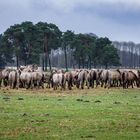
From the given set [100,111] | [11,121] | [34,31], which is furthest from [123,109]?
[34,31]

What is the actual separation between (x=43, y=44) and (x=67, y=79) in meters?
67.4

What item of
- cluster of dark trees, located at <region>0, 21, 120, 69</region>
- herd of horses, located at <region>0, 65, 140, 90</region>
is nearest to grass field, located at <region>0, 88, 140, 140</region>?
herd of horses, located at <region>0, 65, 140, 90</region>

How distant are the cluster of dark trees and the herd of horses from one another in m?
57.4

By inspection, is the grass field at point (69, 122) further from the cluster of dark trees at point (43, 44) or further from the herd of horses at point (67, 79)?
the cluster of dark trees at point (43, 44)

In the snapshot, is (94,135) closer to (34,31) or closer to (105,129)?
(105,129)

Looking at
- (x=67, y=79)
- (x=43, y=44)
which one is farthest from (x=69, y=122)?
(x=43, y=44)

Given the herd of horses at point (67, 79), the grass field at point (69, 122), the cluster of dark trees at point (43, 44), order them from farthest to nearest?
the cluster of dark trees at point (43, 44), the herd of horses at point (67, 79), the grass field at point (69, 122)

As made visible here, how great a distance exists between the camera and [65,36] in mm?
127562

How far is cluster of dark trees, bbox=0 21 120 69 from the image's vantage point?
372 feet

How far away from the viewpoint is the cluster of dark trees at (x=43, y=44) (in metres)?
114

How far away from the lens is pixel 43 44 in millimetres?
117500

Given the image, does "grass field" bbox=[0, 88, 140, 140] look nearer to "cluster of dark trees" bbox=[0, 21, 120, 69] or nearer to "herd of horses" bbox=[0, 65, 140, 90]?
"herd of horses" bbox=[0, 65, 140, 90]

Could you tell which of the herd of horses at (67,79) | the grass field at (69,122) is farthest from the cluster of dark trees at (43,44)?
the grass field at (69,122)

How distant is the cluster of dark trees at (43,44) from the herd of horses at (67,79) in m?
57.4
